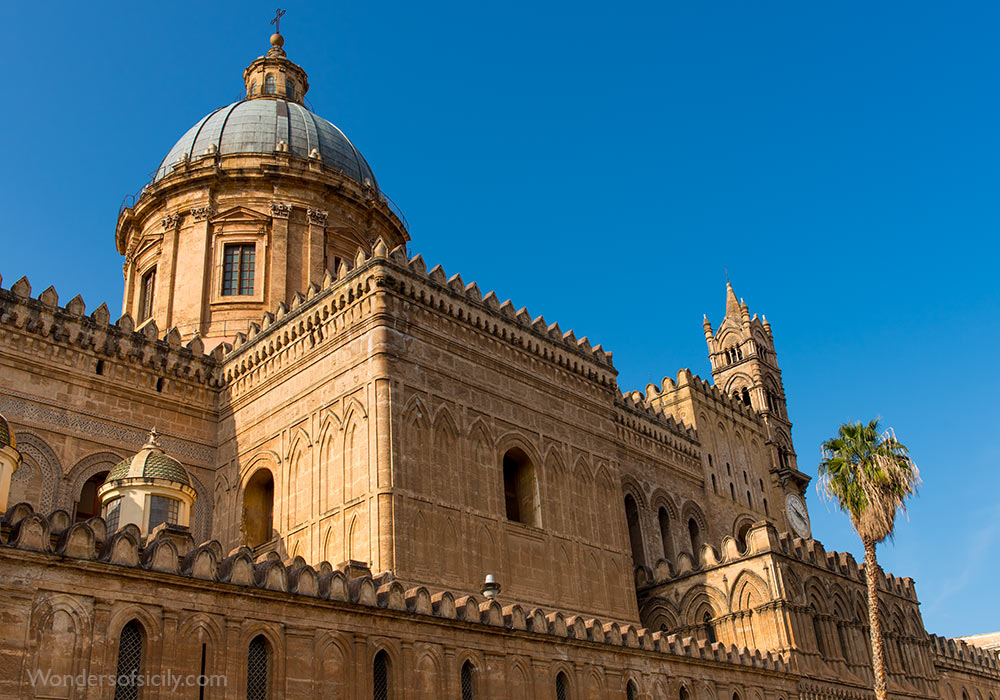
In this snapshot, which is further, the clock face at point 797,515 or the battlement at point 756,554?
the clock face at point 797,515

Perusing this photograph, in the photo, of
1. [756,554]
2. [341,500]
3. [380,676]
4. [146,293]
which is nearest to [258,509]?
[341,500]

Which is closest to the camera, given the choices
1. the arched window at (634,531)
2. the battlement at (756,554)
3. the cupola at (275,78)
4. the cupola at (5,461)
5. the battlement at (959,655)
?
the cupola at (5,461)

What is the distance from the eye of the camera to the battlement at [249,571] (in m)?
11.9

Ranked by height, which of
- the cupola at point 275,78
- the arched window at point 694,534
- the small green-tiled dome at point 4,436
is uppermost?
the cupola at point 275,78

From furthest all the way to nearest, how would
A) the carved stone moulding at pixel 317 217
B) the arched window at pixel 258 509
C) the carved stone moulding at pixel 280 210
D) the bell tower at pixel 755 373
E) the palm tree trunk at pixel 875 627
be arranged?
the bell tower at pixel 755 373, the carved stone moulding at pixel 317 217, the carved stone moulding at pixel 280 210, the palm tree trunk at pixel 875 627, the arched window at pixel 258 509

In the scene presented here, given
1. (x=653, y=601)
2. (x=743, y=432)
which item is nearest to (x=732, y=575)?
(x=653, y=601)

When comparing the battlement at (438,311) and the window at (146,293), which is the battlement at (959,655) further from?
the window at (146,293)

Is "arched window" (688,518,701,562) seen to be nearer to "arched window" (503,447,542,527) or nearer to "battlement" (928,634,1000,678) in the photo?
"battlement" (928,634,1000,678)

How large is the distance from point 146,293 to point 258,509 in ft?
37.0

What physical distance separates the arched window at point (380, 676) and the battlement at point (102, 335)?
1127 cm

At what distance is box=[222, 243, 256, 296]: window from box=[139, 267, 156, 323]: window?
2.82 metres

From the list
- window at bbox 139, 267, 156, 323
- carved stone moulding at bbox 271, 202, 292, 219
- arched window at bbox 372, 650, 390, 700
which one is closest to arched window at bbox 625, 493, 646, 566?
carved stone moulding at bbox 271, 202, 292, 219

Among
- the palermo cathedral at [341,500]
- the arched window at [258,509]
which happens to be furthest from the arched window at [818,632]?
the arched window at [258,509]

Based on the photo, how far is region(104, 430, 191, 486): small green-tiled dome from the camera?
59.3 feet
